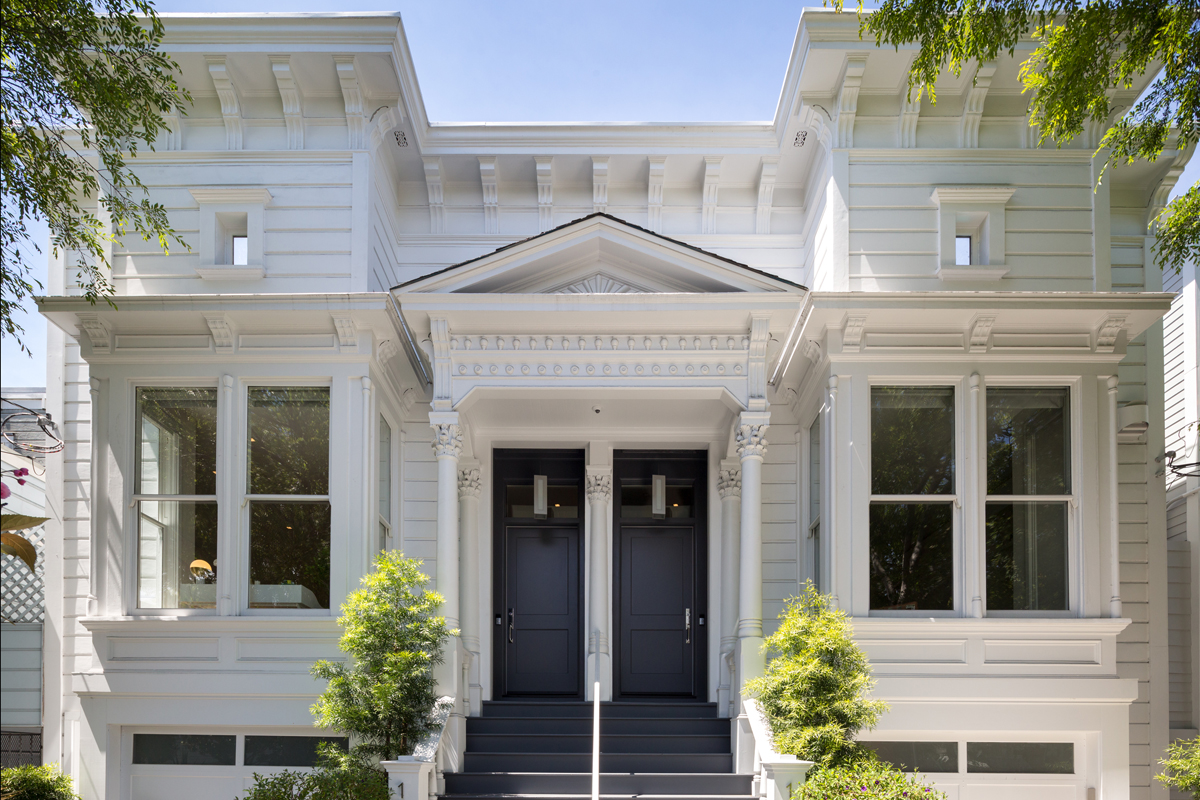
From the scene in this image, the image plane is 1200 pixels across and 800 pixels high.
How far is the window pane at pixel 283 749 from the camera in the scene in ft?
29.5

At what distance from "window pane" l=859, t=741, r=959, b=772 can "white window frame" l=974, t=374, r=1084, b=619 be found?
44.8 inches

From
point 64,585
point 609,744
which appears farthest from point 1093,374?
point 64,585

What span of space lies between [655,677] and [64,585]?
5635mm

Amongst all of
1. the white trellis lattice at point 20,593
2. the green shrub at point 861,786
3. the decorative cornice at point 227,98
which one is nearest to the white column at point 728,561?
the green shrub at point 861,786

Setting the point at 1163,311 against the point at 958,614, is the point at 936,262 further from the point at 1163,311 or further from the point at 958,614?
the point at 958,614

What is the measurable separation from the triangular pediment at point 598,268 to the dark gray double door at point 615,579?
2.88 meters

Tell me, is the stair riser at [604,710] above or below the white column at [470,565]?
below

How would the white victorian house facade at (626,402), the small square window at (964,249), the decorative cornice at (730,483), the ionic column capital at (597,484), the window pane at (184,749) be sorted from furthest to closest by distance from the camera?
the ionic column capital at (597,484) → the decorative cornice at (730,483) → the small square window at (964,249) → the window pane at (184,749) → the white victorian house facade at (626,402)

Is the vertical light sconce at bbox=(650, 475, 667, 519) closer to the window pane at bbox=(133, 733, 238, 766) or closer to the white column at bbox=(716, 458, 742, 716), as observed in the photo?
the white column at bbox=(716, 458, 742, 716)

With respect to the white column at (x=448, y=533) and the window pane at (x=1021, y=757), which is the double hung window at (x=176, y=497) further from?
the window pane at (x=1021, y=757)

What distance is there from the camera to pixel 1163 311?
8977 millimetres

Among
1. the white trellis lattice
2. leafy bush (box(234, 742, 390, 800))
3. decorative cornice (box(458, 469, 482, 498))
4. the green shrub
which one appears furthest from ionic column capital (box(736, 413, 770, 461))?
the white trellis lattice

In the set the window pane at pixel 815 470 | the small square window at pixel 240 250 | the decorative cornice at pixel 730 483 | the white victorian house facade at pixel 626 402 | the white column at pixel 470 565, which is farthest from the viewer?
the decorative cornice at pixel 730 483

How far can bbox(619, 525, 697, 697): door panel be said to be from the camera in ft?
36.7
